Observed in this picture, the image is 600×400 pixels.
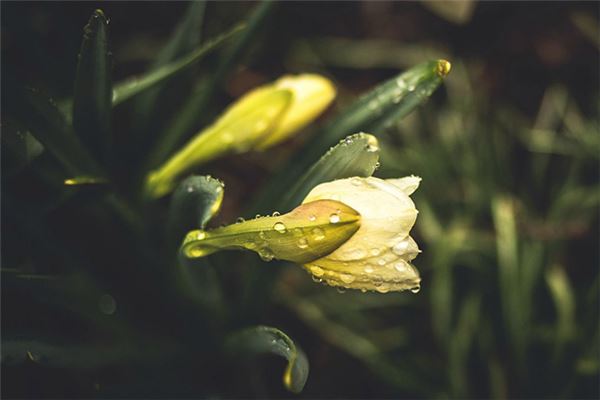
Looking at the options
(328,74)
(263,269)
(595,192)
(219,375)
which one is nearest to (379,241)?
(263,269)

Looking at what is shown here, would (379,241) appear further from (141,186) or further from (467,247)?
(467,247)

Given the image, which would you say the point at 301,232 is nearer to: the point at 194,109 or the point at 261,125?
the point at 261,125

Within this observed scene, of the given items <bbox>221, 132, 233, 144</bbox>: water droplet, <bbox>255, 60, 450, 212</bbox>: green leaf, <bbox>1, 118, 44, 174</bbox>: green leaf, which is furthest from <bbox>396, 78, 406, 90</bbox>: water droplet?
<bbox>1, 118, 44, 174</bbox>: green leaf

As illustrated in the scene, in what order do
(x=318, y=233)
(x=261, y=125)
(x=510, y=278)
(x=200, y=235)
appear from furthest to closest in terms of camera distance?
1. (x=510, y=278)
2. (x=261, y=125)
3. (x=200, y=235)
4. (x=318, y=233)

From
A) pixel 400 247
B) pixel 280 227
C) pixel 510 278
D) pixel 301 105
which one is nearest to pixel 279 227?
pixel 280 227

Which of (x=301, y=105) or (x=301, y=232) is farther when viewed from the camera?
(x=301, y=105)

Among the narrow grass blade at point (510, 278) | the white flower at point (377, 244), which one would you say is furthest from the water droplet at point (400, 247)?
the narrow grass blade at point (510, 278)
